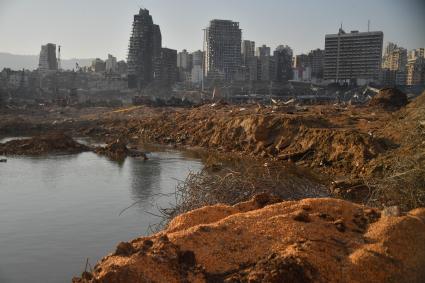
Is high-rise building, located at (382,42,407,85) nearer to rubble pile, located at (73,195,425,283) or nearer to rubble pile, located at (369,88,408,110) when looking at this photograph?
rubble pile, located at (369,88,408,110)

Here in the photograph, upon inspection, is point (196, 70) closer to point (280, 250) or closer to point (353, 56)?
point (353, 56)

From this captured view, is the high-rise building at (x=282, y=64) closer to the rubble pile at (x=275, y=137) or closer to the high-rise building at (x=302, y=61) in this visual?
the high-rise building at (x=302, y=61)

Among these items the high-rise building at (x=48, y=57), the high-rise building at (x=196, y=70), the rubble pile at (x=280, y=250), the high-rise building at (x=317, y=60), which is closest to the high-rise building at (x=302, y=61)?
the high-rise building at (x=317, y=60)

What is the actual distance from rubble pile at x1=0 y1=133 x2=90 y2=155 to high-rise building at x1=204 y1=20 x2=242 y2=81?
85642mm

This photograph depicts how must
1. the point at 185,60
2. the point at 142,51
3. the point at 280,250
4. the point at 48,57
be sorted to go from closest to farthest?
the point at 280,250 → the point at 142,51 → the point at 48,57 → the point at 185,60

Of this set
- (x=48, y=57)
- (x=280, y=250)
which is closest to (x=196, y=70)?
(x=48, y=57)

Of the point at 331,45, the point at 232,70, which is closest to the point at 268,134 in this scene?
the point at 331,45

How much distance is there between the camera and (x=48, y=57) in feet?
469

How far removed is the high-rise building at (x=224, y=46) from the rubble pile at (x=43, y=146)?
85642 mm

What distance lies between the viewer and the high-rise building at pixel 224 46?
114750mm

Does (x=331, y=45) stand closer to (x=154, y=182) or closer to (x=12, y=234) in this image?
(x=154, y=182)

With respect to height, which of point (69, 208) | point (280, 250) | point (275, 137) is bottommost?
point (69, 208)

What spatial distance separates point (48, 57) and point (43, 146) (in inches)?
4809

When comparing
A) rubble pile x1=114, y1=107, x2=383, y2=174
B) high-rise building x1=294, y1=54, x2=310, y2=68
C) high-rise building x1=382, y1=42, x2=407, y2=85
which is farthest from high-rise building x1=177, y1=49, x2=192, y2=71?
rubble pile x1=114, y1=107, x2=383, y2=174
